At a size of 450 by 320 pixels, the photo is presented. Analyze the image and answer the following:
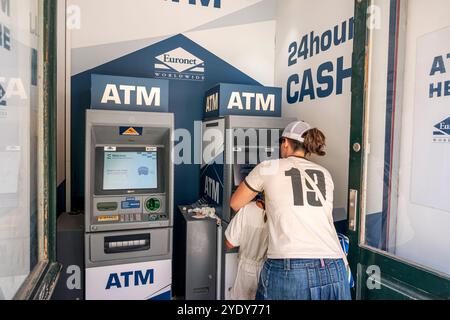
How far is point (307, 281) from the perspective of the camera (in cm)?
185

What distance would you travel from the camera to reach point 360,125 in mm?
2076

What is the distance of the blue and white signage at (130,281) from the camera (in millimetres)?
2543

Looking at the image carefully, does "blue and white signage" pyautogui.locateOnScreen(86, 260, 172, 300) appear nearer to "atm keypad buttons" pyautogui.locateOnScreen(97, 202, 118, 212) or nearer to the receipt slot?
the receipt slot

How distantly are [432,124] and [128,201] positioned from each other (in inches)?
79.1

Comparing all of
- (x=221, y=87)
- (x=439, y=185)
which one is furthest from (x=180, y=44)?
(x=439, y=185)

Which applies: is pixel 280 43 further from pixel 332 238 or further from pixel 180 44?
pixel 332 238

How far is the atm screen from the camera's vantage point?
254cm

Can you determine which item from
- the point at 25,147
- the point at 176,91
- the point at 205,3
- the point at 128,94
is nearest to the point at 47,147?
the point at 25,147

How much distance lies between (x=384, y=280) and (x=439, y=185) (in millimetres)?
606

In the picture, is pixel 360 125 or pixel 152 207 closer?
pixel 360 125

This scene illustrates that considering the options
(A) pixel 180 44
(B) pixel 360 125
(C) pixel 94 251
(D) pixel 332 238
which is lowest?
(C) pixel 94 251

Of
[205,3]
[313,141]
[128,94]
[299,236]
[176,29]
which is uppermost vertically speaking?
[205,3]

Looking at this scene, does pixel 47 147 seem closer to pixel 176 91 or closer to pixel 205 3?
pixel 176 91

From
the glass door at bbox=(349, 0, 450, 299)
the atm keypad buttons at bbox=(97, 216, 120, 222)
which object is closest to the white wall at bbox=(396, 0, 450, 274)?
the glass door at bbox=(349, 0, 450, 299)
